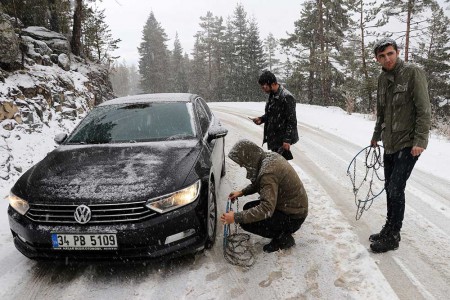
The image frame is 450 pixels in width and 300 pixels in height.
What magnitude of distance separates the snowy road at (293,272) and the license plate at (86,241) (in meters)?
0.21

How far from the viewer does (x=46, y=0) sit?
11984 millimetres

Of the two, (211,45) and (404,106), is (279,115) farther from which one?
(211,45)

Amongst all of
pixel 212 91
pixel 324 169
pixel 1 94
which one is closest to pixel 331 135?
pixel 324 169

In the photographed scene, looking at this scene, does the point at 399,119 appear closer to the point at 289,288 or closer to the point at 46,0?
the point at 289,288

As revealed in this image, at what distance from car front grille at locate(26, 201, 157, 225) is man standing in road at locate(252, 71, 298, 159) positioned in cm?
224

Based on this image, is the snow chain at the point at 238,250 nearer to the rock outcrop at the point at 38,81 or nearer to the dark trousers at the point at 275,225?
the dark trousers at the point at 275,225

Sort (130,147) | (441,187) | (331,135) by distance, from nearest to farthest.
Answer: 1. (130,147)
2. (441,187)
3. (331,135)

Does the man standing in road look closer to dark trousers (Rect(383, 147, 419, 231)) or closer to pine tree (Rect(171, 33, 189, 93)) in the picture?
dark trousers (Rect(383, 147, 419, 231))

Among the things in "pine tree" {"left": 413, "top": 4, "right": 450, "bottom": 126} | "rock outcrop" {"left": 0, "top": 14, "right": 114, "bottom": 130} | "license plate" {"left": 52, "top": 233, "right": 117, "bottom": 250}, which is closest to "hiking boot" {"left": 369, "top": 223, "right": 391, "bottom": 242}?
"license plate" {"left": 52, "top": 233, "right": 117, "bottom": 250}

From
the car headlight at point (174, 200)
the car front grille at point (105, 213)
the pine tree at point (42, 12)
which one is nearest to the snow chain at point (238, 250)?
the car headlight at point (174, 200)

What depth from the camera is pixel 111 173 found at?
3.24 meters

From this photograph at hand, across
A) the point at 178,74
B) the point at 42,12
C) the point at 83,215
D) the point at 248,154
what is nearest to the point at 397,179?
the point at 248,154

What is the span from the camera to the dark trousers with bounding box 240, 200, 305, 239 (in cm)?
341

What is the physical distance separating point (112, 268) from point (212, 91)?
151 feet
